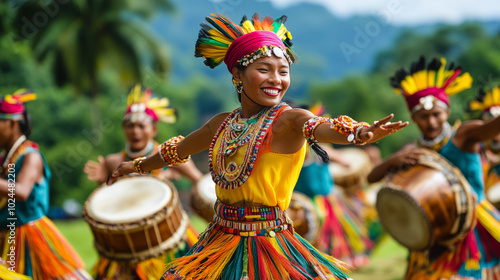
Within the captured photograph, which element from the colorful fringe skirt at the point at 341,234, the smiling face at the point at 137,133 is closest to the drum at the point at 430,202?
the smiling face at the point at 137,133

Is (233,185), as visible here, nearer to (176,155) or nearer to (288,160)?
(288,160)

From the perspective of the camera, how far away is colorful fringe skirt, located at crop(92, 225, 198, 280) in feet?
16.8

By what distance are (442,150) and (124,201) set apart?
9.20 ft

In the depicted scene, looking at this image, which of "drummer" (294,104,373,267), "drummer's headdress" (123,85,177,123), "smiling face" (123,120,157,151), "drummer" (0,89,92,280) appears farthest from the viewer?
"drummer" (294,104,373,267)

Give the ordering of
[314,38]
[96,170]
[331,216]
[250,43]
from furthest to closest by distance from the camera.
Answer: [314,38]
[331,216]
[96,170]
[250,43]

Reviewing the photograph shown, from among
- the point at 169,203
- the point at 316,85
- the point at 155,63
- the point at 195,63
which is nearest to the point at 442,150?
the point at 169,203

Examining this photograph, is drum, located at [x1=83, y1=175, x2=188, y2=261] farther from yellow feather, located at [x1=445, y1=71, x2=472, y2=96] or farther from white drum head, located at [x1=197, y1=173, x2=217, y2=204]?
yellow feather, located at [x1=445, y1=71, x2=472, y2=96]

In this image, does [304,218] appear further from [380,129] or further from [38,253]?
[380,129]

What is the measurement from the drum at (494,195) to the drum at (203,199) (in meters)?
3.07

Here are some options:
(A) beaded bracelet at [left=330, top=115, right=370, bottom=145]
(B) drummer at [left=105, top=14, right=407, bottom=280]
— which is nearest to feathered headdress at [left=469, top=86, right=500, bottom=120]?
(B) drummer at [left=105, top=14, right=407, bottom=280]

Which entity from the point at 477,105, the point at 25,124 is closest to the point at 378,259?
the point at 477,105

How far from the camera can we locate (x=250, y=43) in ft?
10.6

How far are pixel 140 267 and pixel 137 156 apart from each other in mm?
1137

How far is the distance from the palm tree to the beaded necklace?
1662 cm
